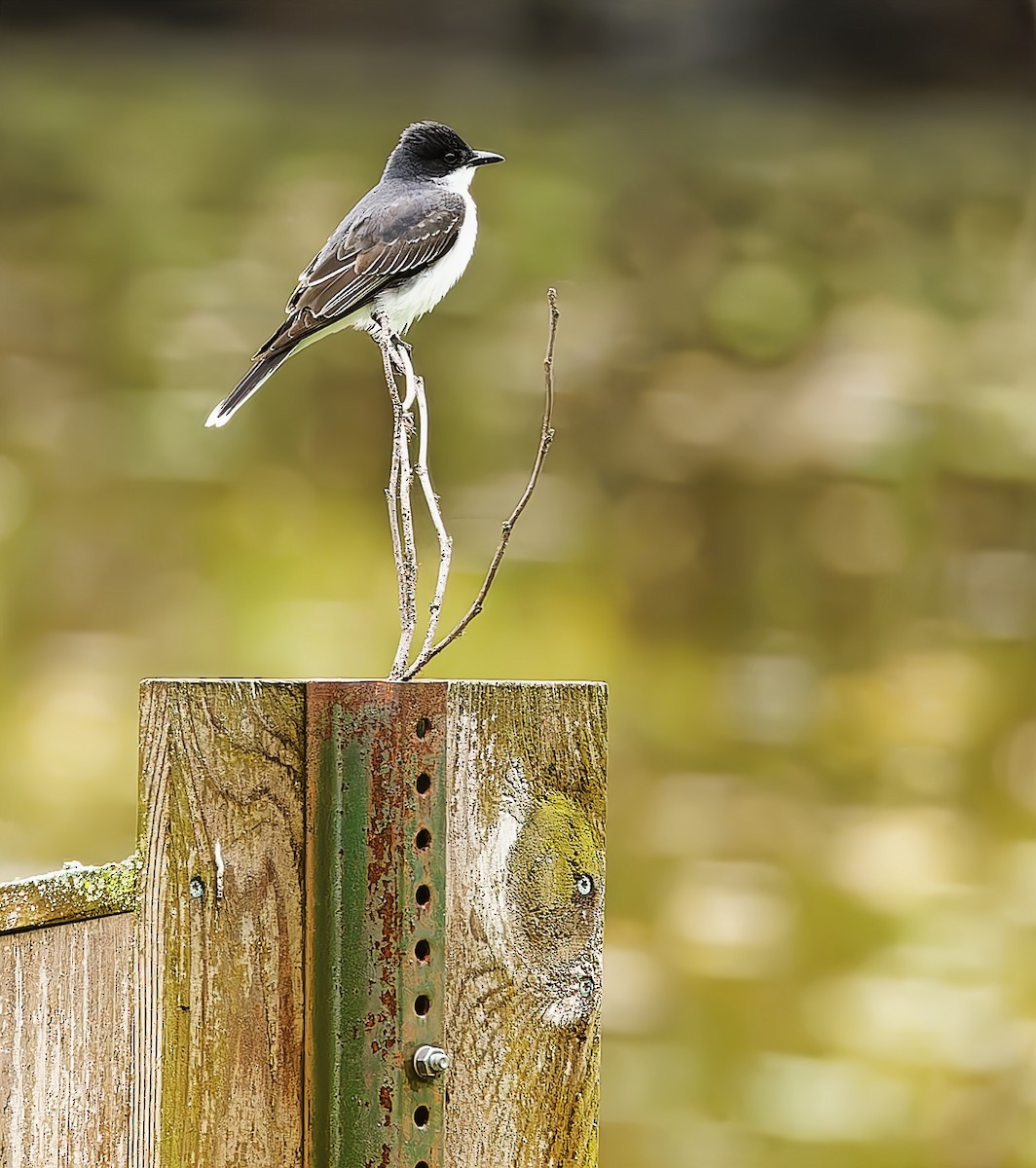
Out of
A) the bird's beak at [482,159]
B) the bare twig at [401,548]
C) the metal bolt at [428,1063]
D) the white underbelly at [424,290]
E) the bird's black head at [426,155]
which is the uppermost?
the bird's black head at [426,155]

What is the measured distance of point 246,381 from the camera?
2.63 metres

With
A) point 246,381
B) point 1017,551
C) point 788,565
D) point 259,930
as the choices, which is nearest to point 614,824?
point 788,565

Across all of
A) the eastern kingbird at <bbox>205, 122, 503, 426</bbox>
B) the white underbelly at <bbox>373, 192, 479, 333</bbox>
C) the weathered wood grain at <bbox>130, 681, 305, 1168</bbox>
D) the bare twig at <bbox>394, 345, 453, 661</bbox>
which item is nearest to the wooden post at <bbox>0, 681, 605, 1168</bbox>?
the weathered wood grain at <bbox>130, 681, 305, 1168</bbox>

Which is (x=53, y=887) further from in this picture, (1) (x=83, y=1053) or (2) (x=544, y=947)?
(2) (x=544, y=947)

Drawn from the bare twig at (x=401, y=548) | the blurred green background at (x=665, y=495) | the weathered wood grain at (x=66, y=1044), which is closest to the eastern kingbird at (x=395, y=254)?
the blurred green background at (x=665, y=495)

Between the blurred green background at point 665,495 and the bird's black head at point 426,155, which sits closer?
the bird's black head at point 426,155

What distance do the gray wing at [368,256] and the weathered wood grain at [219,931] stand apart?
119cm

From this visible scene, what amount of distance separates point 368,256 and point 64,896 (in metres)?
1.45

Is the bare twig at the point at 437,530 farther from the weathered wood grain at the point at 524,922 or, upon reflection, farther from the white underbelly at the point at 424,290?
the white underbelly at the point at 424,290

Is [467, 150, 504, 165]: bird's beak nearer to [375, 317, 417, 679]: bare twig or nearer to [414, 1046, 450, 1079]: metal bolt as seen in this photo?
[375, 317, 417, 679]: bare twig

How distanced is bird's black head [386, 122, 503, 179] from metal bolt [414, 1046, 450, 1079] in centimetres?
170

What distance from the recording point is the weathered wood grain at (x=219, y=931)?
4.75 ft

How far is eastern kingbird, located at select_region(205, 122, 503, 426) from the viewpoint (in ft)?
8.43

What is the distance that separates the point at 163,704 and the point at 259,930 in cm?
22
